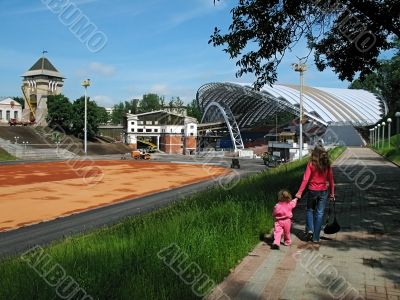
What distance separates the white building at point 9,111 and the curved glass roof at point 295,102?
1703 inches

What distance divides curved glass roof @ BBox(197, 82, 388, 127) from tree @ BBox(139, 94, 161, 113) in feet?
133

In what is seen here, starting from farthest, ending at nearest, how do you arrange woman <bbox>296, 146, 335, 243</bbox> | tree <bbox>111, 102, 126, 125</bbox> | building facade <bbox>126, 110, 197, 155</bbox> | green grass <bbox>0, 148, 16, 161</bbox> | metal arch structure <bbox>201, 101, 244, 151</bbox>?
tree <bbox>111, 102, 126, 125</bbox>
building facade <bbox>126, 110, 197, 155</bbox>
metal arch structure <bbox>201, 101, 244, 151</bbox>
green grass <bbox>0, 148, 16, 161</bbox>
woman <bbox>296, 146, 335, 243</bbox>

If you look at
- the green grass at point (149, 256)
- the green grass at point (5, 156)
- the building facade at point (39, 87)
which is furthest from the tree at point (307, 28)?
the building facade at point (39, 87)

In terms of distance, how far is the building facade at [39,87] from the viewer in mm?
103875

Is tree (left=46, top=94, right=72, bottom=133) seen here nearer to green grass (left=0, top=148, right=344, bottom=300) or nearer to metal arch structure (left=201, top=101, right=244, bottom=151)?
metal arch structure (left=201, top=101, right=244, bottom=151)

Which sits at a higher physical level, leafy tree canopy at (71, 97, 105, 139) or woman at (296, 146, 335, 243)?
leafy tree canopy at (71, 97, 105, 139)

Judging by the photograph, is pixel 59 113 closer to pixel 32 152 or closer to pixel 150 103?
pixel 32 152

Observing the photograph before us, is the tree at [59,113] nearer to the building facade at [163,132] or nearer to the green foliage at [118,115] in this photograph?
the building facade at [163,132]

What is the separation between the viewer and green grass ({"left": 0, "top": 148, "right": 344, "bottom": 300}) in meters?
4.79

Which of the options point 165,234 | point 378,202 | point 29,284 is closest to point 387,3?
point 378,202

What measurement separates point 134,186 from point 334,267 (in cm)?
2719

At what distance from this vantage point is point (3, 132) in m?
83.4

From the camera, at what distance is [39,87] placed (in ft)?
358

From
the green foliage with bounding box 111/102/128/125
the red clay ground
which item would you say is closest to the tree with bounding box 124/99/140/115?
the green foliage with bounding box 111/102/128/125
